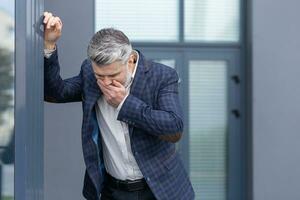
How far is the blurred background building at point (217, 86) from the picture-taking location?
18.1 feet

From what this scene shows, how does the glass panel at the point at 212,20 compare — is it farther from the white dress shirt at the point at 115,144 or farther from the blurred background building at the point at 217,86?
the white dress shirt at the point at 115,144

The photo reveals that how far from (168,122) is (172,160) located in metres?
0.29

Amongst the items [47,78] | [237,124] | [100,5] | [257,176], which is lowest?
[257,176]

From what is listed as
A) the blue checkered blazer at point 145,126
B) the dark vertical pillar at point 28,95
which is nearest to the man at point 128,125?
the blue checkered blazer at point 145,126

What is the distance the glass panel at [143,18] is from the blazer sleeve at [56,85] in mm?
2777

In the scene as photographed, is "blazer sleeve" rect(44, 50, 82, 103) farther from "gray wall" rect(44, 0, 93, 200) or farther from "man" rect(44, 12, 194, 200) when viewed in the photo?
"gray wall" rect(44, 0, 93, 200)

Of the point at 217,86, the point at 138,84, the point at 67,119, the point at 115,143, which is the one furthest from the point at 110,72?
the point at 217,86

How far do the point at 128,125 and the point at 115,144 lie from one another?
0.11 meters

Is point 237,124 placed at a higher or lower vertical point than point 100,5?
lower

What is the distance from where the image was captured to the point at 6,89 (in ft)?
7.89

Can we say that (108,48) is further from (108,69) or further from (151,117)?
(151,117)

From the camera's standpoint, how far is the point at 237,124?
19.3 feet

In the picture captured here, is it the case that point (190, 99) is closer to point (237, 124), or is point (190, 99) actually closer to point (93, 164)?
point (237, 124)

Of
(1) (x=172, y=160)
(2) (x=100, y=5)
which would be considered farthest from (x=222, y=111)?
(1) (x=172, y=160)
